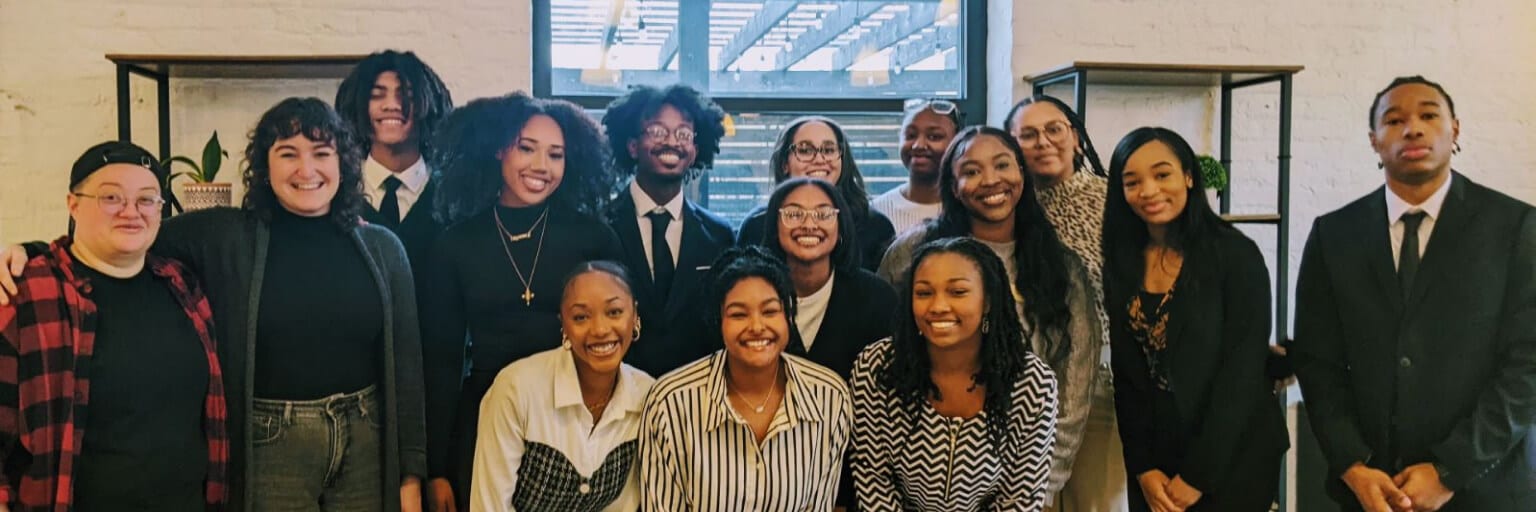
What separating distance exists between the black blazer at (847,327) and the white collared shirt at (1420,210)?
43.1 inches

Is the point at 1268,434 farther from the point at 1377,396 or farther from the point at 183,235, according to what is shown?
the point at 183,235

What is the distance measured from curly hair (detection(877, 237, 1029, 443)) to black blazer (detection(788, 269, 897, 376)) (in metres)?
0.11

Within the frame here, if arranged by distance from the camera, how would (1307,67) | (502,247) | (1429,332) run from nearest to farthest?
(1429,332) < (502,247) < (1307,67)

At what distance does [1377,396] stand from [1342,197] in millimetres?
1577

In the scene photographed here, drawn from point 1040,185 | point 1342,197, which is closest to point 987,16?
point 1040,185

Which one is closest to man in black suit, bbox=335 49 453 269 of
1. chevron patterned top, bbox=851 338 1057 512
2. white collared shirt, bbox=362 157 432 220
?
white collared shirt, bbox=362 157 432 220

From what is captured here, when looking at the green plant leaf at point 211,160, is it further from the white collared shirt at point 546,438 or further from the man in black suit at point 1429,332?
the man in black suit at point 1429,332

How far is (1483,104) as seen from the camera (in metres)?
3.52

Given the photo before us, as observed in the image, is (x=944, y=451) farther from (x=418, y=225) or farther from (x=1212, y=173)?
(x=1212, y=173)

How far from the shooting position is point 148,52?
2975 millimetres

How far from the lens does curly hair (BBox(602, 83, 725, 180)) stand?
2506mm

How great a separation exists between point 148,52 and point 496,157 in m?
1.41

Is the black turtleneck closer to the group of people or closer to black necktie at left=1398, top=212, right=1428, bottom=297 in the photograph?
the group of people

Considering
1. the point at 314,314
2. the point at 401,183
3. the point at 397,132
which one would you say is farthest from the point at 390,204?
the point at 314,314
